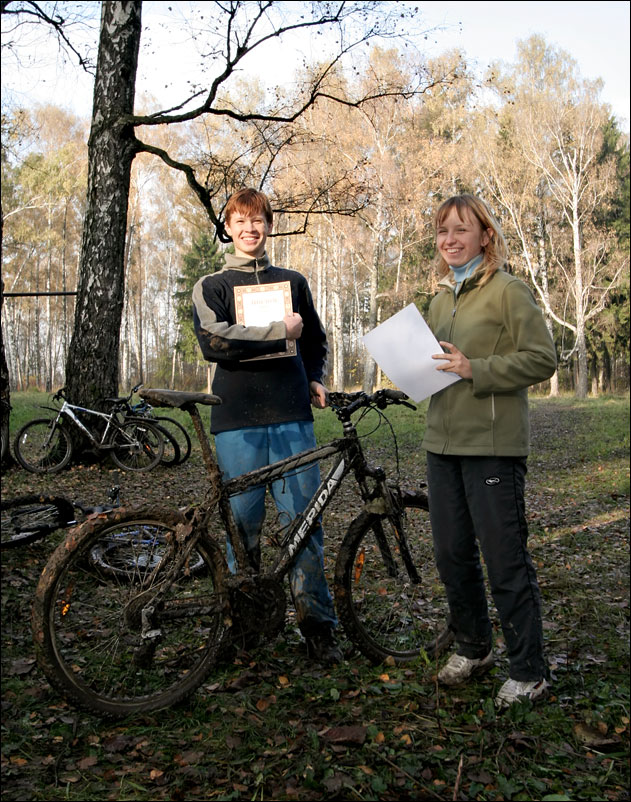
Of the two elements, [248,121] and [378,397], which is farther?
[248,121]

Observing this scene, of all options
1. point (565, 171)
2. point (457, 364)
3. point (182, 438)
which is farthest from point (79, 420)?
point (565, 171)

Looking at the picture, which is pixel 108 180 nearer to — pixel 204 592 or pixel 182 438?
pixel 182 438

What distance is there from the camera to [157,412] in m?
11.6

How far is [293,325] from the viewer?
3158 mm

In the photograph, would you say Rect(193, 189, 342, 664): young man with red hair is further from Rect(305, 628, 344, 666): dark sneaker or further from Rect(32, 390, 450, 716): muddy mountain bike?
Rect(32, 390, 450, 716): muddy mountain bike

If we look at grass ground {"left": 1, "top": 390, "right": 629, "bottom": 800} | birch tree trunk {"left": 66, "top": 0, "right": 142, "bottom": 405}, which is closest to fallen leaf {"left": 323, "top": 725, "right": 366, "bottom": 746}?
grass ground {"left": 1, "top": 390, "right": 629, "bottom": 800}

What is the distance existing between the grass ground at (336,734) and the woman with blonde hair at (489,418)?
0.89 feet

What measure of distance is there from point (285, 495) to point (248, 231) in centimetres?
126

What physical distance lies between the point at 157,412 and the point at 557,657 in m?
9.07

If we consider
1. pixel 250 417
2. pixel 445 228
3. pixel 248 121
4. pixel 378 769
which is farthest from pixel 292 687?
pixel 248 121

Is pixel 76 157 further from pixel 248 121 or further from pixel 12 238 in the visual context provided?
pixel 248 121

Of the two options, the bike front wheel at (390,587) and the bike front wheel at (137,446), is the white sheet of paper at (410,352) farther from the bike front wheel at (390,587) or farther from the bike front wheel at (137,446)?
the bike front wheel at (137,446)

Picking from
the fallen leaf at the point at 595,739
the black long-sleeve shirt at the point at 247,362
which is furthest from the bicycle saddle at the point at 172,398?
the fallen leaf at the point at 595,739

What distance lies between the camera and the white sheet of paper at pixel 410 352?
2846 millimetres
